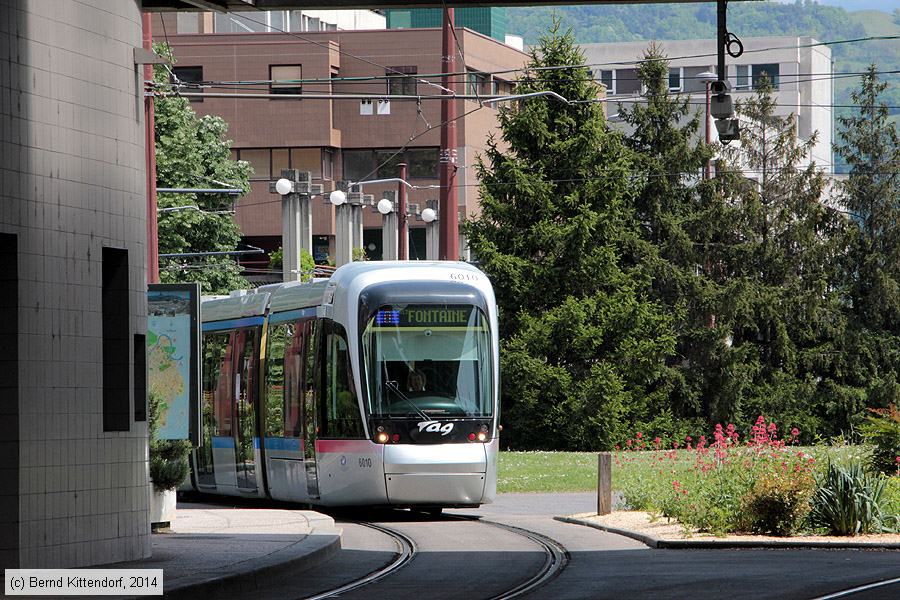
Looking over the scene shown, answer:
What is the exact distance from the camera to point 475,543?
742 inches

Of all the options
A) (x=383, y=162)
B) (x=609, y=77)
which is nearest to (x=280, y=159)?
(x=383, y=162)

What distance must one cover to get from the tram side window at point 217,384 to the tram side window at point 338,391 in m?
3.86

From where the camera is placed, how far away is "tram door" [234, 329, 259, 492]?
81.4 feet

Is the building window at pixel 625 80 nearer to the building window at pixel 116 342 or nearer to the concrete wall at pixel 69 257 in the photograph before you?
the concrete wall at pixel 69 257

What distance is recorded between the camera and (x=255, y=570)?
571 inches

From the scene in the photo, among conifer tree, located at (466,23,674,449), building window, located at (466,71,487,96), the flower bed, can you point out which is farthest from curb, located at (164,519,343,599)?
building window, located at (466,71,487,96)

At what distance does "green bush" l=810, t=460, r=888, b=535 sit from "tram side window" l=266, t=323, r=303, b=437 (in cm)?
770

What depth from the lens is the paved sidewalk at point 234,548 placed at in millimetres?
13844

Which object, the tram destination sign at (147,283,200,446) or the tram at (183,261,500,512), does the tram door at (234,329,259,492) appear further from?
the tram destination sign at (147,283,200,446)

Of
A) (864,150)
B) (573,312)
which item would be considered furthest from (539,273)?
(864,150)

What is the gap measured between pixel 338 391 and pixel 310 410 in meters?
0.85

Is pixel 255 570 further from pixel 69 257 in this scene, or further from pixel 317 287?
pixel 317 287

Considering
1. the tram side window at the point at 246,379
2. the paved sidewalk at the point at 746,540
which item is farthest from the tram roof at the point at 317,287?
the paved sidewalk at the point at 746,540

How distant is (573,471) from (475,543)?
1382cm
